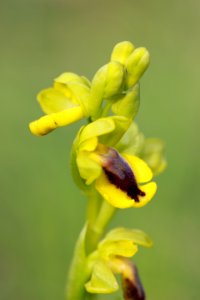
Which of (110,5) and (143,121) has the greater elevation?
(110,5)

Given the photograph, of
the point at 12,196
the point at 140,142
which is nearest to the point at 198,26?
the point at 12,196

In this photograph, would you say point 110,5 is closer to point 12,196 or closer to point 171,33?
point 171,33

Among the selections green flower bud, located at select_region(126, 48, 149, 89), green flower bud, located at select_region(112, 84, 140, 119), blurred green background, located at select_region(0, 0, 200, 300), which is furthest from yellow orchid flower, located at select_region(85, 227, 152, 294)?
blurred green background, located at select_region(0, 0, 200, 300)

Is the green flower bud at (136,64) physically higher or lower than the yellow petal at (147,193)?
higher

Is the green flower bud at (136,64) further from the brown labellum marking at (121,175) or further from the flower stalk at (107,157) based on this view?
the brown labellum marking at (121,175)

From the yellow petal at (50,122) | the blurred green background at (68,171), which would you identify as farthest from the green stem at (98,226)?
the blurred green background at (68,171)

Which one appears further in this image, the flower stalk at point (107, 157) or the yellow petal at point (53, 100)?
the yellow petal at point (53, 100)
